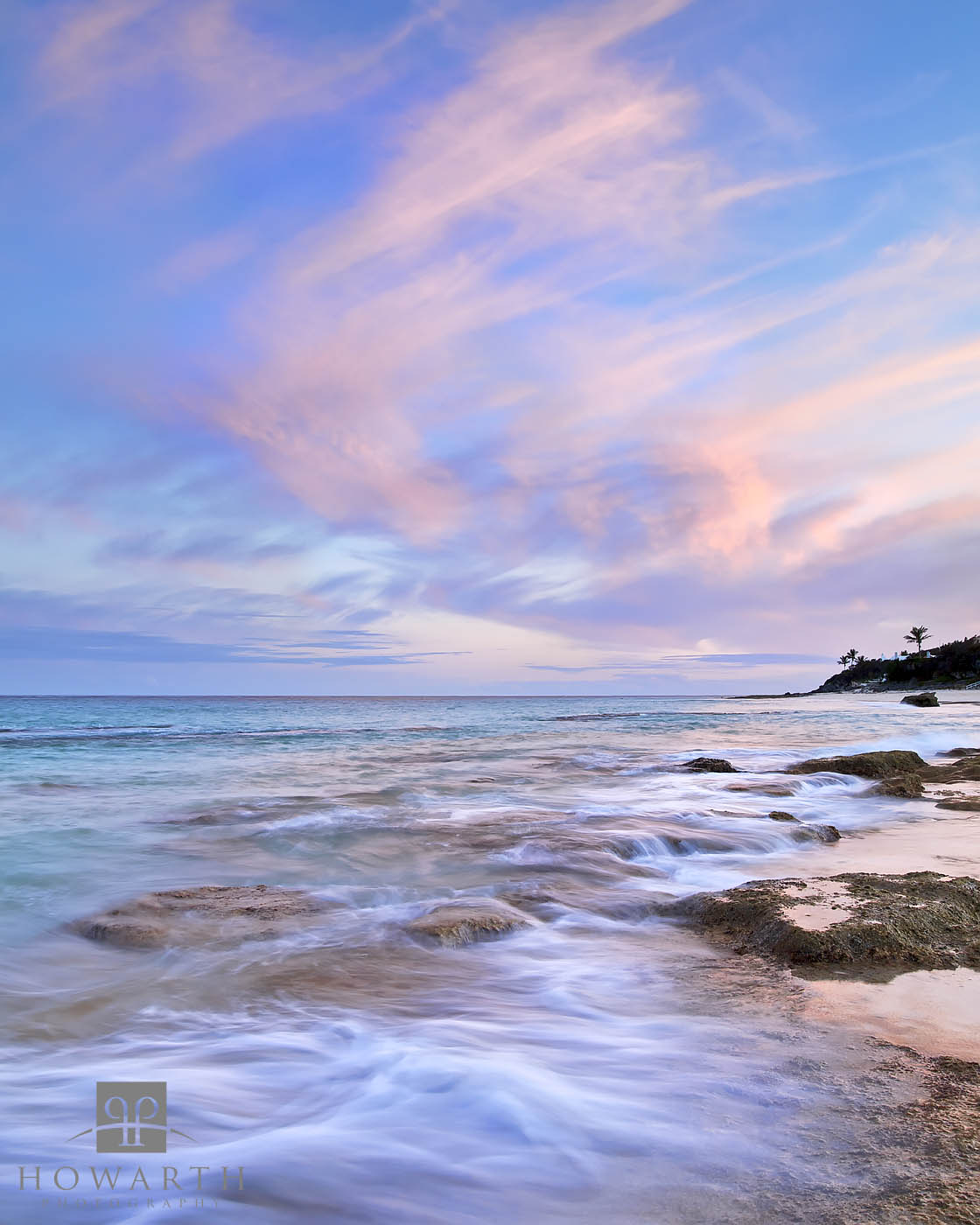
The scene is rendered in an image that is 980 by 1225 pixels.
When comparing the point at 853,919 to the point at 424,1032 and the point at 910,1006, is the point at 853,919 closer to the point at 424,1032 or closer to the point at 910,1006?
the point at 910,1006

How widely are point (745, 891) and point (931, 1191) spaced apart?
373 cm

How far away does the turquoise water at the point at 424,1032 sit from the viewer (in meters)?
2.58

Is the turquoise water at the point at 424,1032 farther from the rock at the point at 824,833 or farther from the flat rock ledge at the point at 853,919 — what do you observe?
the flat rock ledge at the point at 853,919

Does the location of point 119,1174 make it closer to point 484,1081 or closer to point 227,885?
point 484,1081

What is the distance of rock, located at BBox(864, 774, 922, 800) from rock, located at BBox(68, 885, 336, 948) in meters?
9.62

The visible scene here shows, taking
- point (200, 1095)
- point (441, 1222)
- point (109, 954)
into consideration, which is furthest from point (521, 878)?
point (441, 1222)

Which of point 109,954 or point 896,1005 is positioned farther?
point 109,954

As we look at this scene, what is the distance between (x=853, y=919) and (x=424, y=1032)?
2812 mm

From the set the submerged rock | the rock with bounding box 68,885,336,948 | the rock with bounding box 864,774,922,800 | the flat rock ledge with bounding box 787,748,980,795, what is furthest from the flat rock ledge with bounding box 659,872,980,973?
the flat rock ledge with bounding box 787,748,980,795

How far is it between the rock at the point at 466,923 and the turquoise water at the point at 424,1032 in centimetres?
13

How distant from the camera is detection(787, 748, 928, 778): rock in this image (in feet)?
46.0

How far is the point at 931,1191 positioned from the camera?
2.15 metres

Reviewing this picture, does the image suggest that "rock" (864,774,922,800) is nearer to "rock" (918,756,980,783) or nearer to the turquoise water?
"rock" (918,756,980,783)
